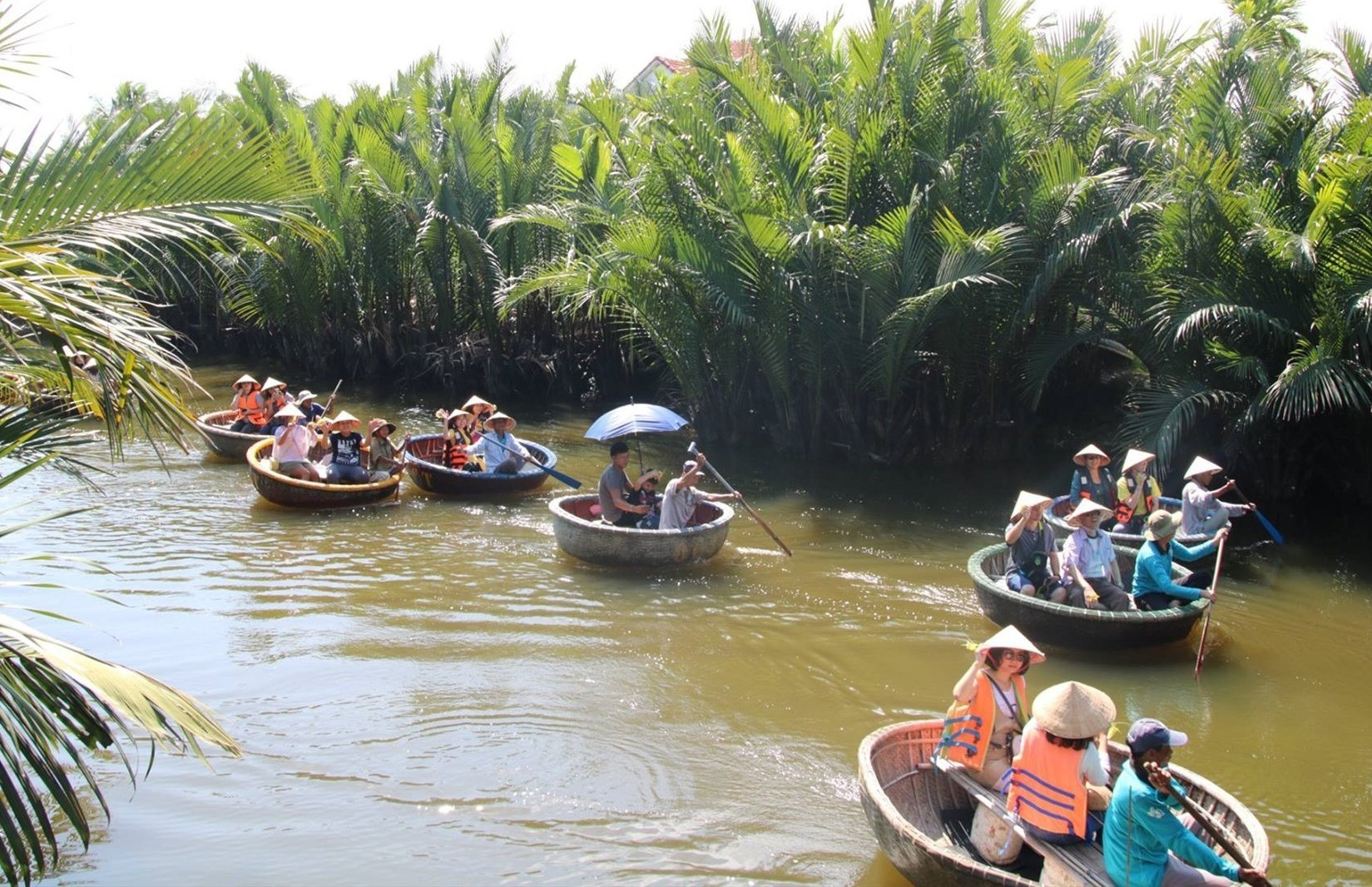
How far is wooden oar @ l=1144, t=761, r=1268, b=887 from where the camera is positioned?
5230 mm

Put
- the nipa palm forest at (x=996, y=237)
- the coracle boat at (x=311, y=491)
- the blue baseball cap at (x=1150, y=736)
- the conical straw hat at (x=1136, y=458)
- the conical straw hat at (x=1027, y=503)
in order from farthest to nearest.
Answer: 1. the coracle boat at (x=311, y=491)
2. the nipa palm forest at (x=996, y=237)
3. the conical straw hat at (x=1136, y=458)
4. the conical straw hat at (x=1027, y=503)
5. the blue baseball cap at (x=1150, y=736)

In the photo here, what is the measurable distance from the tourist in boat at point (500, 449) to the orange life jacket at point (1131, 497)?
24.6ft

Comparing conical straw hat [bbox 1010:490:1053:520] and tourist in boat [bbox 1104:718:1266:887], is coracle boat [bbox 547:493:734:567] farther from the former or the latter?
tourist in boat [bbox 1104:718:1266:887]

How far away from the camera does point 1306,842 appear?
704 centimetres

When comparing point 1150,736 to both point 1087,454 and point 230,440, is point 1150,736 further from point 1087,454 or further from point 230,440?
point 230,440

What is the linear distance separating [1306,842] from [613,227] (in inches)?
468

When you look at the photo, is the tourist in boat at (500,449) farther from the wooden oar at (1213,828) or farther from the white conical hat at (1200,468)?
the wooden oar at (1213,828)

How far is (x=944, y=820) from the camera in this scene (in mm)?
6664

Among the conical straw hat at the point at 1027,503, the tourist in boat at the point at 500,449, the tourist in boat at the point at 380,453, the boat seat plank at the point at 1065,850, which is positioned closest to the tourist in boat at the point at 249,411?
the tourist in boat at the point at 380,453

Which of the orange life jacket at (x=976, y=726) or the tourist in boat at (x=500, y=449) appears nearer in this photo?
the orange life jacket at (x=976, y=726)

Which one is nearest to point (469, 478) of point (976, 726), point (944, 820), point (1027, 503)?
point (1027, 503)

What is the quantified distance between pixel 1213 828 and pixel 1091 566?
16.0 feet

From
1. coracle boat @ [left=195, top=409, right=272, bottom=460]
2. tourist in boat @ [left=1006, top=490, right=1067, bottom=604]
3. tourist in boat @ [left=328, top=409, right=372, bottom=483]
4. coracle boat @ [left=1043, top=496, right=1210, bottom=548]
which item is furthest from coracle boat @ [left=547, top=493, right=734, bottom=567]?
coracle boat @ [left=195, top=409, right=272, bottom=460]

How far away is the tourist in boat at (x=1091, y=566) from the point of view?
9.84 meters
